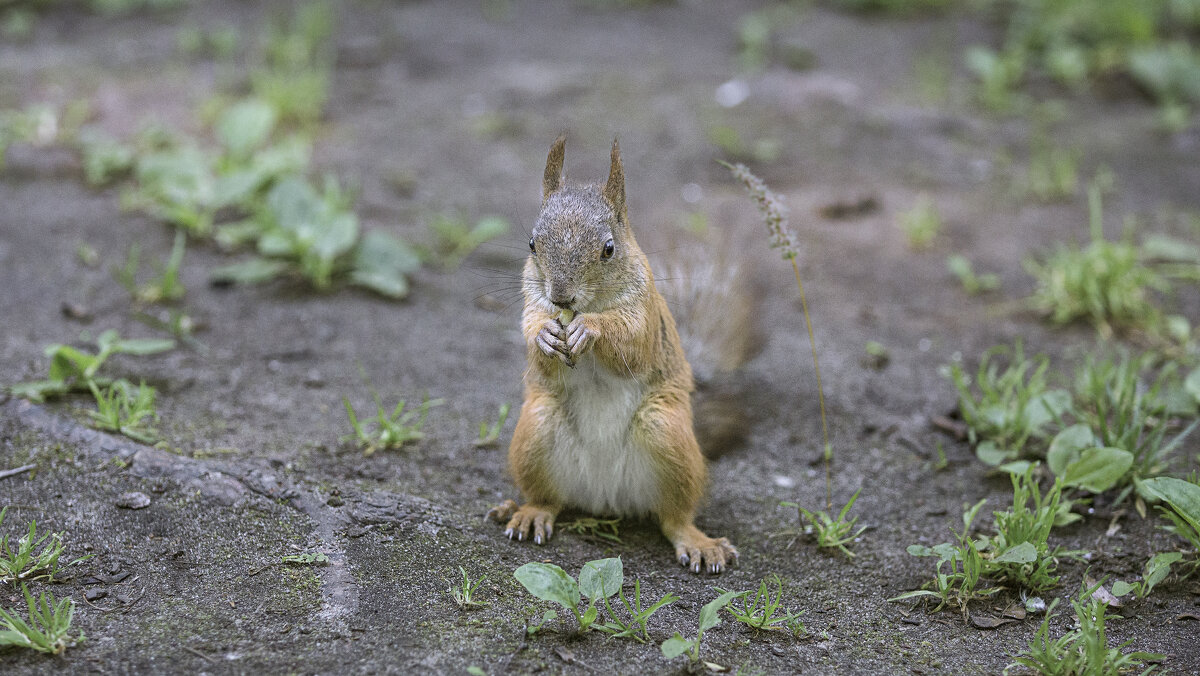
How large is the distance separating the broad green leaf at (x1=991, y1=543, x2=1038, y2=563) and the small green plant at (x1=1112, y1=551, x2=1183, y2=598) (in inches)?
8.5

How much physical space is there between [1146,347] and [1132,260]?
420mm

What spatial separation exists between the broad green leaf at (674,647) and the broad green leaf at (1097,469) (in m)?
1.35

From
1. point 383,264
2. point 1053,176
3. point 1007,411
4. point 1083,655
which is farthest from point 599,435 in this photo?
point 1053,176

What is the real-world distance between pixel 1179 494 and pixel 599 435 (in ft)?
5.01

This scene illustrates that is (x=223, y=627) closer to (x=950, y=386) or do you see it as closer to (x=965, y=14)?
(x=950, y=386)

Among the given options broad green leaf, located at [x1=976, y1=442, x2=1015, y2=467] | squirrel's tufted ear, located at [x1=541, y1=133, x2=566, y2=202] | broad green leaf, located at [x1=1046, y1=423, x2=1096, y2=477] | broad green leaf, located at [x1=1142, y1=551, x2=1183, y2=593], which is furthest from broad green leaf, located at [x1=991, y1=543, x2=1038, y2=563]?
squirrel's tufted ear, located at [x1=541, y1=133, x2=566, y2=202]

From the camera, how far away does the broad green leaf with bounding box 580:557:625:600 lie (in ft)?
7.31

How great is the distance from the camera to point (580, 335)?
243 cm

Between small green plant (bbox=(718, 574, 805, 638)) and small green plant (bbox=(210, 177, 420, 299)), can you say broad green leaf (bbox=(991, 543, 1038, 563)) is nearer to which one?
small green plant (bbox=(718, 574, 805, 638))

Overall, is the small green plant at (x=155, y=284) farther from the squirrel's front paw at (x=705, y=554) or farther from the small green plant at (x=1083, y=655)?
the small green plant at (x=1083, y=655)

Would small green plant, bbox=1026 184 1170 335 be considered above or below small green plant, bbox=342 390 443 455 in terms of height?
above

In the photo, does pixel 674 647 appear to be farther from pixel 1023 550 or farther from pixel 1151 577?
pixel 1151 577

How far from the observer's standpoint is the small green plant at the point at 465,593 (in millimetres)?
2275

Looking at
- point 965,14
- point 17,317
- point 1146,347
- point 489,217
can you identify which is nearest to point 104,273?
point 17,317
